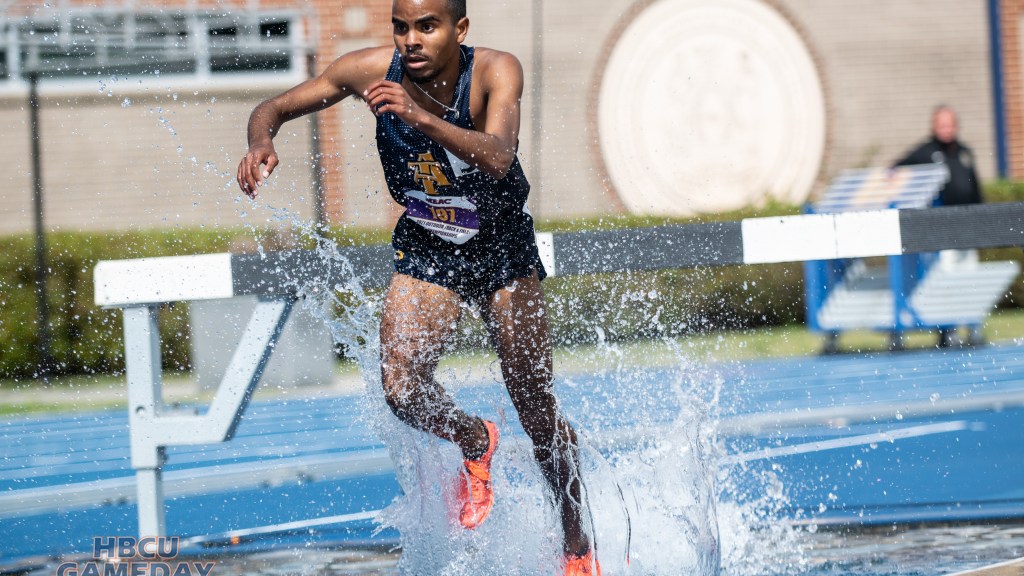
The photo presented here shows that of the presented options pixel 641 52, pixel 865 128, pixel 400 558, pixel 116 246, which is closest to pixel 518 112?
pixel 400 558

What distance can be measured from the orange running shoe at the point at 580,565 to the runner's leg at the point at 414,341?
0.65m

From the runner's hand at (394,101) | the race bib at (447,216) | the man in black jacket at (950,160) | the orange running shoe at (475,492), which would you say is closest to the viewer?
the runner's hand at (394,101)

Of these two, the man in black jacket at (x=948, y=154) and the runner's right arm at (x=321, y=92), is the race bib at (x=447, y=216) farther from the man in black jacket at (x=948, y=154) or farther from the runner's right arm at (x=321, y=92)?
the man in black jacket at (x=948, y=154)

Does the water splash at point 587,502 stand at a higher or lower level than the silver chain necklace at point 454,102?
lower

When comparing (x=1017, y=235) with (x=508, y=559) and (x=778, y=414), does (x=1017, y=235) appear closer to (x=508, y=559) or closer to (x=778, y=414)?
(x=508, y=559)

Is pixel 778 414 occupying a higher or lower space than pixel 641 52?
lower

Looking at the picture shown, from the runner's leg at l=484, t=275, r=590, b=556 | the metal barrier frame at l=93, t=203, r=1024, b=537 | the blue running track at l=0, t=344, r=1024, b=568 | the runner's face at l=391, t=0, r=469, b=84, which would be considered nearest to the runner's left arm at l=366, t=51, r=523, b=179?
the runner's face at l=391, t=0, r=469, b=84

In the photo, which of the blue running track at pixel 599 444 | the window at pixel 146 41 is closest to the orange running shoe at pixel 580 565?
the blue running track at pixel 599 444

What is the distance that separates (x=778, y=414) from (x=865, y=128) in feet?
30.3

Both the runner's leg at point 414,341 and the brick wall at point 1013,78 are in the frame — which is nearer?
the runner's leg at point 414,341

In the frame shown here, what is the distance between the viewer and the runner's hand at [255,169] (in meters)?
3.71

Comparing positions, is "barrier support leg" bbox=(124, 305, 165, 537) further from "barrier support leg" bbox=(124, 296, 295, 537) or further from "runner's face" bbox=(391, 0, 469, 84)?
"runner's face" bbox=(391, 0, 469, 84)

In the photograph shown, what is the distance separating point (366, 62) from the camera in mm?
3996

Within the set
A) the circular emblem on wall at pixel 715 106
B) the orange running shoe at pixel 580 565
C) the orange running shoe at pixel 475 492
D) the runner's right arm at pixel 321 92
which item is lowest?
the orange running shoe at pixel 580 565
